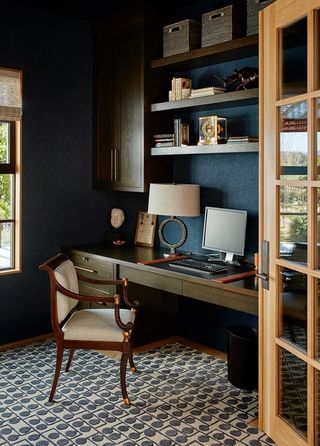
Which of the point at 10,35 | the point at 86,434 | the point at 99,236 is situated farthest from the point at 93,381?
the point at 10,35

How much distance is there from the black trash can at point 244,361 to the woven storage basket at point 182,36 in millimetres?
2024

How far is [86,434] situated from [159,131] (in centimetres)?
232

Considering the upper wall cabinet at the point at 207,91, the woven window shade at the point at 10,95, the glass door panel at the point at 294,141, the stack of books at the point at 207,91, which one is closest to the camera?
the glass door panel at the point at 294,141

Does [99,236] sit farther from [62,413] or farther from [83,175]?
[62,413]

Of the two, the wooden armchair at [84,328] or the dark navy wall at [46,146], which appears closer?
the wooden armchair at [84,328]

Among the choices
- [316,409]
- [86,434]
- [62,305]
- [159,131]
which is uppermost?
[159,131]

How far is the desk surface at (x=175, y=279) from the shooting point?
2898 millimetres

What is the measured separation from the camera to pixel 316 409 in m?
2.24

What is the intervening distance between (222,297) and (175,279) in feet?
1.35

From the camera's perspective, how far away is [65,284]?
10.7 feet

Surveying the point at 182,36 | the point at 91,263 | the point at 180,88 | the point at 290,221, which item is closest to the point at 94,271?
the point at 91,263

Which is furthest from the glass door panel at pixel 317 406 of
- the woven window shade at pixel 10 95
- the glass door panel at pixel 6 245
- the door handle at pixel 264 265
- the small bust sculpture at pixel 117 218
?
the woven window shade at pixel 10 95

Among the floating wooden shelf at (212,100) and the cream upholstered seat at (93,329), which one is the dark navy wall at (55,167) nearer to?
the floating wooden shelf at (212,100)

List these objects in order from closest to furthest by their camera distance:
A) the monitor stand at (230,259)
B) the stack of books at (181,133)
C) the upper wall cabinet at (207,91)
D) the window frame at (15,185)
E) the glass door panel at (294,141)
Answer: the glass door panel at (294,141), the upper wall cabinet at (207,91), the monitor stand at (230,259), the stack of books at (181,133), the window frame at (15,185)
